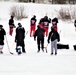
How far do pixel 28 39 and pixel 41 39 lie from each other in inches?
238

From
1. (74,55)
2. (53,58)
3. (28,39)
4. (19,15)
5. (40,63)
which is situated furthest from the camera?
(19,15)

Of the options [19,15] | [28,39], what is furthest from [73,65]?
[19,15]

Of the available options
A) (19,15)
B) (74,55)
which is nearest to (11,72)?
(74,55)

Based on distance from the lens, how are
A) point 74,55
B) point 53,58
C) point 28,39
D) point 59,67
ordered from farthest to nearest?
1. point 28,39
2. point 74,55
3. point 53,58
4. point 59,67

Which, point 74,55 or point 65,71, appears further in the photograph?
point 74,55

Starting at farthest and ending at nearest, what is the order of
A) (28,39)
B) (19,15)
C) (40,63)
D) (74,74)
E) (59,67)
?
1. (19,15)
2. (28,39)
3. (40,63)
4. (59,67)
5. (74,74)

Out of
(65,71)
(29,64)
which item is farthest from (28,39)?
(65,71)

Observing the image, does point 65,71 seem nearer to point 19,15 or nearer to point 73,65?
point 73,65

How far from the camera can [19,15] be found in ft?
141

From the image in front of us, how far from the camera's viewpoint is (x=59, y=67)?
14.3m

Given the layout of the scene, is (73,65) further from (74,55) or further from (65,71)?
(74,55)

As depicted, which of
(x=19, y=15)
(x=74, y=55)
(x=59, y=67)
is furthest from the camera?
(x=19, y=15)

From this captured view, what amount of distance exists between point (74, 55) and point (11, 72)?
19.4 feet

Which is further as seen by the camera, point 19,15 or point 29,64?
point 19,15
